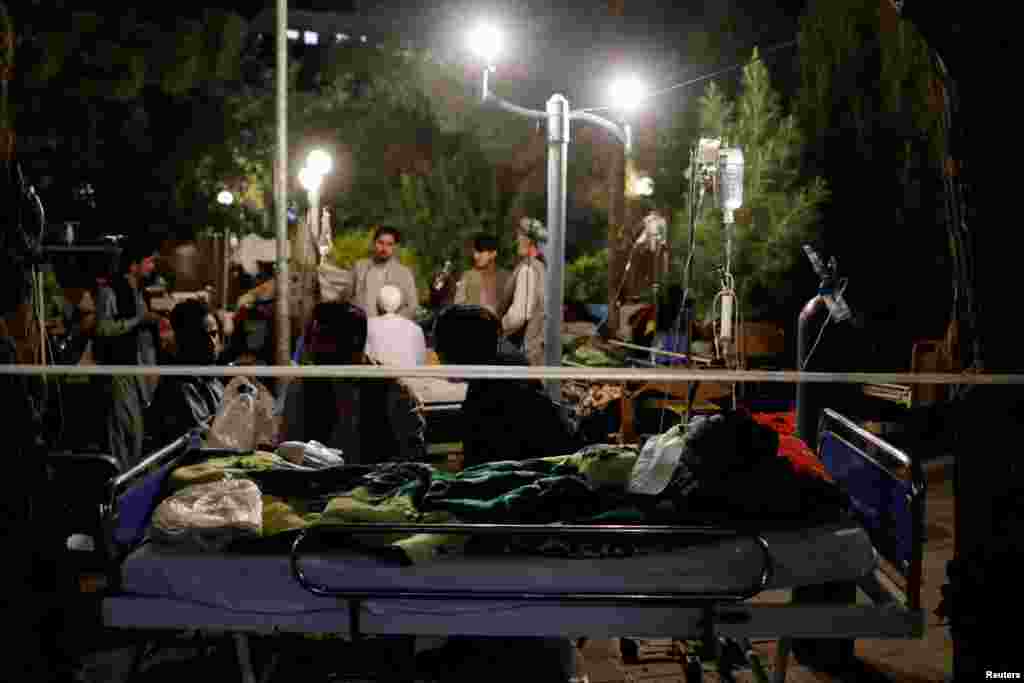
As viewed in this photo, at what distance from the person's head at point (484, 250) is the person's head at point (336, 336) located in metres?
5.33

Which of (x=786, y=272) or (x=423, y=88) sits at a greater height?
(x=423, y=88)

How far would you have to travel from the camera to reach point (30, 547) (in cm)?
377

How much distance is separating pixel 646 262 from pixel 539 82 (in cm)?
1741

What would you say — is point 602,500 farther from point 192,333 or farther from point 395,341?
point 395,341

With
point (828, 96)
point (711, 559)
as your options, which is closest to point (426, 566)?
point (711, 559)

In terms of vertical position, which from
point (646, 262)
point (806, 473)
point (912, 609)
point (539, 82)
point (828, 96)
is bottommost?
point (912, 609)

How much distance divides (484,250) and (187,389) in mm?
4631

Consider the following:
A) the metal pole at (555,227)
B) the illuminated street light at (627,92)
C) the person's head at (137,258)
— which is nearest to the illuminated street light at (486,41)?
the metal pole at (555,227)

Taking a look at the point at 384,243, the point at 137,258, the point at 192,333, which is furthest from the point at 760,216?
the point at 192,333

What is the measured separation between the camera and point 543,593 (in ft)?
11.7

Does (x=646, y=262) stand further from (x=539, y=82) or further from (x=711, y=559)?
(x=539, y=82)

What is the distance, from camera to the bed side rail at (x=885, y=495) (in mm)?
3715

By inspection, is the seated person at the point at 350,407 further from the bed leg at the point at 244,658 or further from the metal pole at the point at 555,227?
the metal pole at the point at 555,227

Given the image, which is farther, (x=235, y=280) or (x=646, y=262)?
(x=235, y=280)
